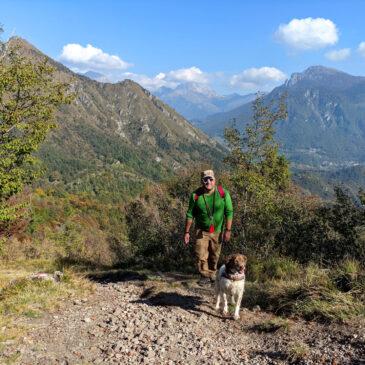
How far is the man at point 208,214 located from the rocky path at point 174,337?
3.22 ft

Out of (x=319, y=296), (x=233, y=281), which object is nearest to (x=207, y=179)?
(x=233, y=281)

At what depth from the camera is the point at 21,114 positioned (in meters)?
12.1

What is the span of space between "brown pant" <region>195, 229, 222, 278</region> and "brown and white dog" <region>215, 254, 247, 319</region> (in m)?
1.22

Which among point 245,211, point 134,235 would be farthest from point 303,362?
point 134,235

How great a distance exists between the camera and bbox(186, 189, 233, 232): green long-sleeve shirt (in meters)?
7.98

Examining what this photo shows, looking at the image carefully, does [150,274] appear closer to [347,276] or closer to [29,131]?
[347,276]

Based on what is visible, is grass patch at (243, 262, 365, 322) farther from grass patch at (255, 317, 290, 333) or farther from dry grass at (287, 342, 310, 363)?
dry grass at (287, 342, 310, 363)

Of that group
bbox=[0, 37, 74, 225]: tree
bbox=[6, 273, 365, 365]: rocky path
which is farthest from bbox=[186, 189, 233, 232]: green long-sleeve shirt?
bbox=[0, 37, 74, 225]: tree

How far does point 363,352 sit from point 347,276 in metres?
2.21

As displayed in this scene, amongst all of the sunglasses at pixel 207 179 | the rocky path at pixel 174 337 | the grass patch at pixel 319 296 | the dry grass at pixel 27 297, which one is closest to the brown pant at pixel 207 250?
the rocky path at pixel 174 337

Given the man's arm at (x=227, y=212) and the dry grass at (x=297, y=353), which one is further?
the man's arm at (x=227, y=212)

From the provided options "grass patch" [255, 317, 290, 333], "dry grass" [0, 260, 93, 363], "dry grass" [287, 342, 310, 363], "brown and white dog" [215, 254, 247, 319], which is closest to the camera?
"dry grass" [287, 342, 310, 363]

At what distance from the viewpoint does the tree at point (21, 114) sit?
1170cm

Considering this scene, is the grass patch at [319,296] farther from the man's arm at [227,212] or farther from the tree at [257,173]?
the tree at [257,173]
